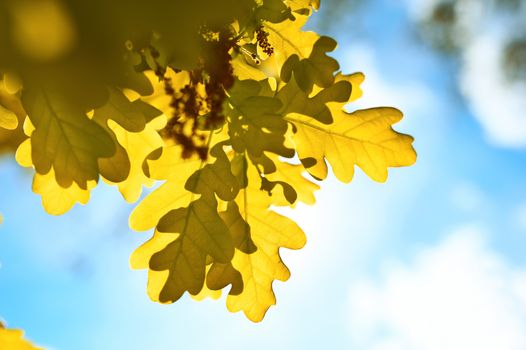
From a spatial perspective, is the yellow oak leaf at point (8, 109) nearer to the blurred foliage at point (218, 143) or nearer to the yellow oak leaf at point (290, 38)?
the blurred foliage at point (218, 143)

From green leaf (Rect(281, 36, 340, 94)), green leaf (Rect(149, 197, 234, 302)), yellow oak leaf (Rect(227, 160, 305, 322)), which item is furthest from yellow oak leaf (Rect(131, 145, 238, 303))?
green leaf (Rect(281, 36, 340, 94))

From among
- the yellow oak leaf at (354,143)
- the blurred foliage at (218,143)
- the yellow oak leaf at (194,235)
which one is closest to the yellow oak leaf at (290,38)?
the blurred foliage at (218,143)

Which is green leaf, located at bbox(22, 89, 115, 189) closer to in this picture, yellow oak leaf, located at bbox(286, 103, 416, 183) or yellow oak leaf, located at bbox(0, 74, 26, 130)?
yellow oak leaf, located at bbox(0, 74, 26, 130)

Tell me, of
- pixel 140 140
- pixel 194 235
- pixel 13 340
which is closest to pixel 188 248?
pixel 194 235

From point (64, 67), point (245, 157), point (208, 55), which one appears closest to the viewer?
point (64, 67)

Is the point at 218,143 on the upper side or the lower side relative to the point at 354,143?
lower

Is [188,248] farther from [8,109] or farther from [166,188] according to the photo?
[8,109]

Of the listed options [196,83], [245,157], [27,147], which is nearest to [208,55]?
[196,83]

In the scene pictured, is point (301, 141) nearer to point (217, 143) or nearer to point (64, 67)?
point (217, 143)
